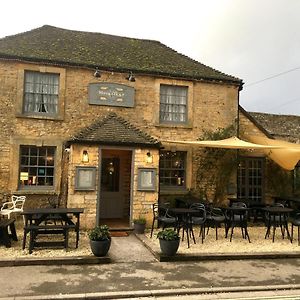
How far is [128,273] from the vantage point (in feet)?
21.2

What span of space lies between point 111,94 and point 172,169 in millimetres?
3689

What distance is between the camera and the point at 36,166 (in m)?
11.5

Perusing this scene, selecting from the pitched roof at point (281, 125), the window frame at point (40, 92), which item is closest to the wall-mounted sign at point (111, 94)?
the window frame at point (40, 92)

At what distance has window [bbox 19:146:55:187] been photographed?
11.5 m

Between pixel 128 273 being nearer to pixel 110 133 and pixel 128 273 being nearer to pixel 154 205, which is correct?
pixel 154 205

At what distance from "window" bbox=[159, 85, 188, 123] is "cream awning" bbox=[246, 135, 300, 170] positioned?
3.35m

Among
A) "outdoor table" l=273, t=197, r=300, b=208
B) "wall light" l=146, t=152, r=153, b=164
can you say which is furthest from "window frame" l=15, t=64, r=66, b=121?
"outdoor table" l=273, t=197, r=300, b=208

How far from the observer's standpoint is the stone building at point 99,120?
10734 mm

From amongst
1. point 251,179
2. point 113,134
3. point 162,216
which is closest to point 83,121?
point 113,134

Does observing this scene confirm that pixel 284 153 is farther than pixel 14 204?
Yes

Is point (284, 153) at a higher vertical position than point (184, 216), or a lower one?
higher

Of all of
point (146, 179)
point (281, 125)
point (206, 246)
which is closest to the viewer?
point (206, 246)

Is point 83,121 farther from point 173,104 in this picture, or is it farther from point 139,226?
point 139,226

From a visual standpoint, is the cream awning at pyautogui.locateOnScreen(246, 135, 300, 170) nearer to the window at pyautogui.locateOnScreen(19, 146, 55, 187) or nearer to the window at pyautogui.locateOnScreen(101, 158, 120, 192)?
the window at pyautogui.locateOnScreen(101, 158, 120, 192)
